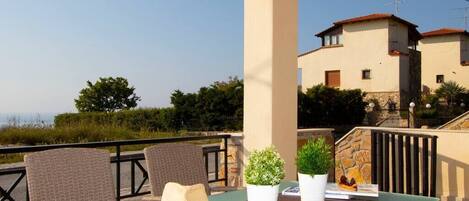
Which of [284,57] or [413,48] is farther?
[413,48]

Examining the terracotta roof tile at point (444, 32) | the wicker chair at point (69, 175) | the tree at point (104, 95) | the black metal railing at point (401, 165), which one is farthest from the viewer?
the terracotta roof tile at point (444, 32)

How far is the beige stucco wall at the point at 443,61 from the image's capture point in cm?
2908

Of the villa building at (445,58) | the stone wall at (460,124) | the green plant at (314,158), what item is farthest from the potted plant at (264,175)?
the villa building at (445,58)

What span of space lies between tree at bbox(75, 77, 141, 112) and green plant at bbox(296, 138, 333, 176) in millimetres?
22195

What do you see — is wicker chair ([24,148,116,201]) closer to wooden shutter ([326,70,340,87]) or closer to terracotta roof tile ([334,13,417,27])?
terracotta roof tile ([334,13,417,27])

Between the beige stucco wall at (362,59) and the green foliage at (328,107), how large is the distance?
2626mm

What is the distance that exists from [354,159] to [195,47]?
30.9ft

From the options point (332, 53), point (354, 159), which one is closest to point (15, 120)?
point (354, 159)

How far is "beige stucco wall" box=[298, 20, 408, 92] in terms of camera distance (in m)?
24.5

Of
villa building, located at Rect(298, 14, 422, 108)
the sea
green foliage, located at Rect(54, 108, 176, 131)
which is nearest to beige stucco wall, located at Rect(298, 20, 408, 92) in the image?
villa building, located at Rect(298, 14, 422, 108)

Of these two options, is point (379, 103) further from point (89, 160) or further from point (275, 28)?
point (89, 160)

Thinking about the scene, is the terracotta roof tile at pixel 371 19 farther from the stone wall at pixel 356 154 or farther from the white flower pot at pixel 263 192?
the white flower pot at pixel 263 192

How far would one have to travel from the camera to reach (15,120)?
13562 millimetres

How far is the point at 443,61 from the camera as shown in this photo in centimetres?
2997
